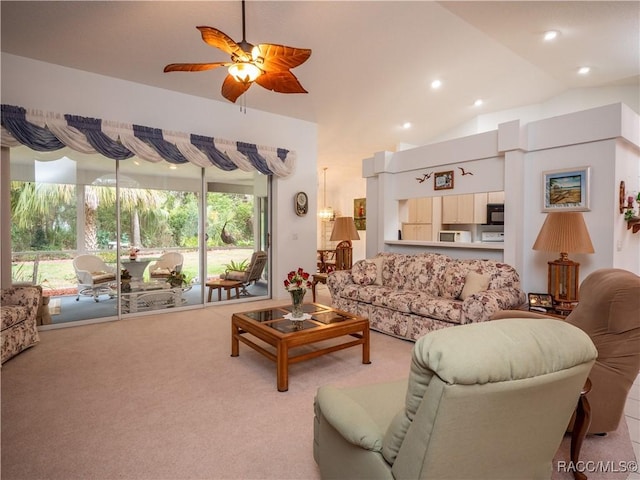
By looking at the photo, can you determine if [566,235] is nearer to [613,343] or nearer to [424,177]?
[613,343]

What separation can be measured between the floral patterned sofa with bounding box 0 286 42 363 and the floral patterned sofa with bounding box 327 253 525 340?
3241mm

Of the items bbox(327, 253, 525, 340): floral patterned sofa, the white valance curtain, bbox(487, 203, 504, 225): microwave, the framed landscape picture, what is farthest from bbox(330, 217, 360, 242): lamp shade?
bbox(487, 203, 504, 225): microwave

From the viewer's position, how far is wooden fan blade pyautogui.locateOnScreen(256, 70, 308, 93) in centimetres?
305

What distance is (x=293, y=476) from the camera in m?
1.78

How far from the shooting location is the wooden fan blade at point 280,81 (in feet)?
10.0

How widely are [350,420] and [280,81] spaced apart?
2780mm

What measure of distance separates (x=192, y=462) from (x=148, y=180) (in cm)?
412

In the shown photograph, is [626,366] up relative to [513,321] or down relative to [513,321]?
down

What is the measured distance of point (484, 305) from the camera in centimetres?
331

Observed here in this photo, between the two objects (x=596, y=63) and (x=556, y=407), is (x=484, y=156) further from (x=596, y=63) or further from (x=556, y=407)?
(x=556, y=407)

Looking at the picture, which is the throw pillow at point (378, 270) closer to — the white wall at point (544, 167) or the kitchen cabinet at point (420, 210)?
the white wall at point (544, 167)

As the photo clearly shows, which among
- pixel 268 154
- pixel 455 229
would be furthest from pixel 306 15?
pixel 455 229

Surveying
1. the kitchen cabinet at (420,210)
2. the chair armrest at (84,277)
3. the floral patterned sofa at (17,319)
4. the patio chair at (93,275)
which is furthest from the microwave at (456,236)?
the floral patterned sofa at (17,319)

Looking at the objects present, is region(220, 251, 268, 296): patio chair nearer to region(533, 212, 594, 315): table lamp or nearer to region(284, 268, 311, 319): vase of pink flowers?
region(284, 268, 311, 319): vase of pink flowers
